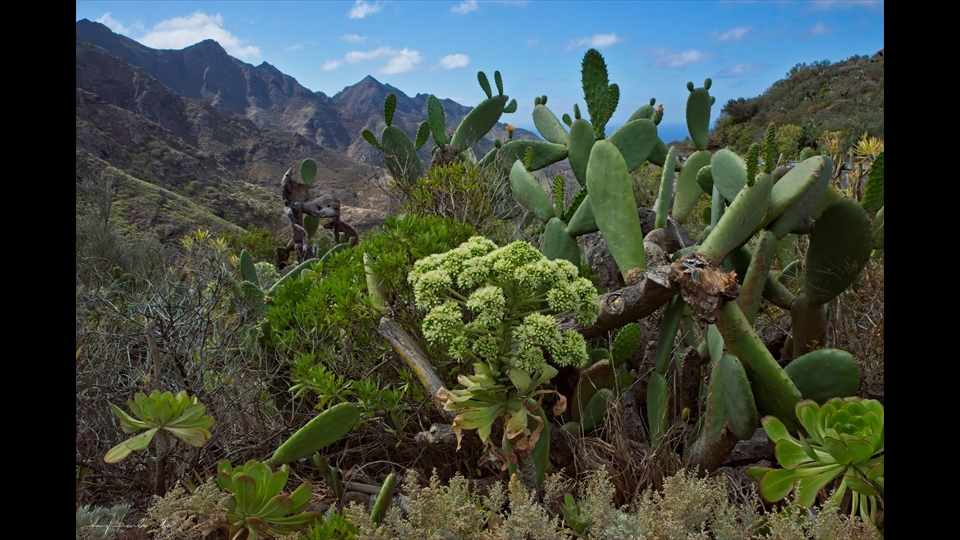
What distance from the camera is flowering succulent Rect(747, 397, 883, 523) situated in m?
1.60

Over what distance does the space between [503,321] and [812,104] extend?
97.1ft

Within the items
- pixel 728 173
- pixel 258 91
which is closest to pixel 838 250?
pixel 728 173

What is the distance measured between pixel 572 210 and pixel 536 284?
1.63 meters

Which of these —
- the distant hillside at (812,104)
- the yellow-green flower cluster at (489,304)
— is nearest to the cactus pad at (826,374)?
the yellow-green flower cluster at (489,304)

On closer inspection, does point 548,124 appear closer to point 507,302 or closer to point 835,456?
point 507,302

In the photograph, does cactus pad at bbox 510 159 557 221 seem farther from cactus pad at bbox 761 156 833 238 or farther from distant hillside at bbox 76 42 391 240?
distant hillside at bbox 76 42 391 240

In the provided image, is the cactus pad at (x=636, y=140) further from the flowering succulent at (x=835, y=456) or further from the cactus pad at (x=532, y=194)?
the flowering succulent at (x=835, y=456)

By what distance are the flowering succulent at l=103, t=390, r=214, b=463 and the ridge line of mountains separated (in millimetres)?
4453

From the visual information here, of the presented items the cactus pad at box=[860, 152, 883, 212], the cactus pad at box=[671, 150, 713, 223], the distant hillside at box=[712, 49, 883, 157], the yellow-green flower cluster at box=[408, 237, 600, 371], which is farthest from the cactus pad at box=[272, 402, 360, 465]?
the distant hillside at box=[712, 49, 883, 157]

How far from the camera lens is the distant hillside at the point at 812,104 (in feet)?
70.3

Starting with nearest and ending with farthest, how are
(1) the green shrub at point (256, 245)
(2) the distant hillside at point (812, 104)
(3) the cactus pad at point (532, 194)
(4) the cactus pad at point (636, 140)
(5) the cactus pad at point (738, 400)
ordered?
(5) the cactus pad at point (738, 400) < (3) the cactus pad at point (532, 194) < (4) the cactus pad at point (636, 140) < (1) the green shrub at point (256, 245) < (2) the distant hillside at point (812, 104)

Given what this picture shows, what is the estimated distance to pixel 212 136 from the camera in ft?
128

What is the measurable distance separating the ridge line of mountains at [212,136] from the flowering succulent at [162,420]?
4.45 meters
